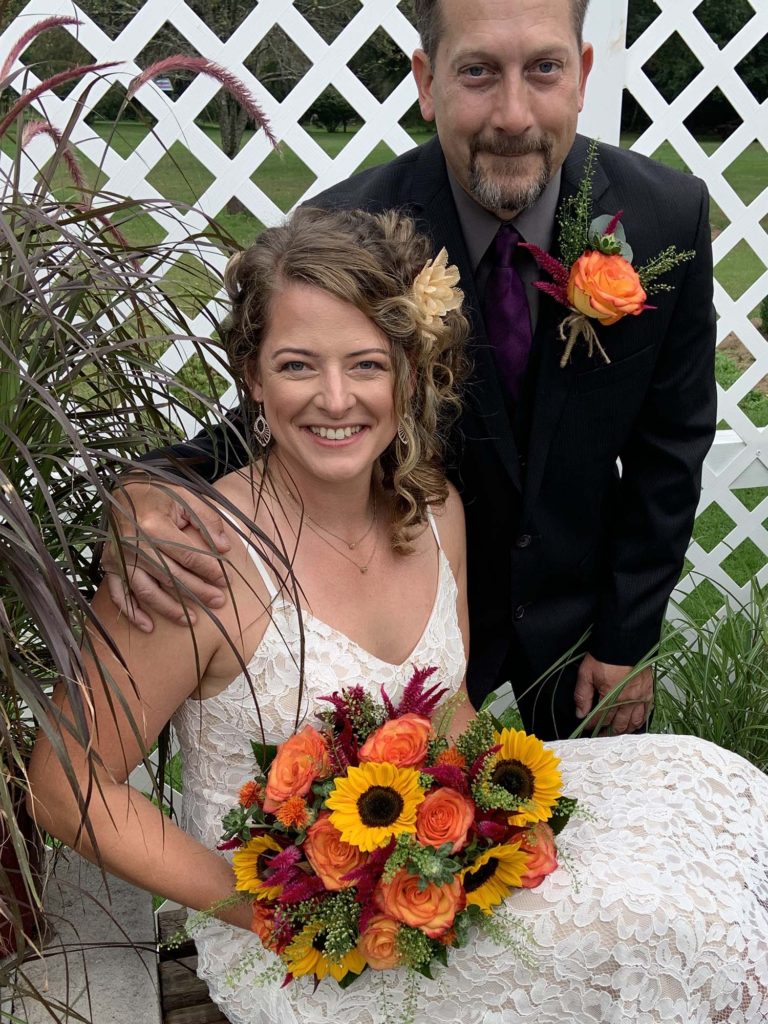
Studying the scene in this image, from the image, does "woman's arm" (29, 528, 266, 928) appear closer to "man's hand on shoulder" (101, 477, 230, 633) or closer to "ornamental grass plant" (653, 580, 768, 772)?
"man's hand on shoulder" (101, 477, 230, 633)

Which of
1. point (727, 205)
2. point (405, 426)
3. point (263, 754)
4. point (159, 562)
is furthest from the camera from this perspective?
point (727, 205)

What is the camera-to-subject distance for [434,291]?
2137mm

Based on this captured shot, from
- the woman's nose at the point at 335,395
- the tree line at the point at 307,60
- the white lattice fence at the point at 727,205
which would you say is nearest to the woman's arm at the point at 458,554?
the woman's nose at the point at 335,395

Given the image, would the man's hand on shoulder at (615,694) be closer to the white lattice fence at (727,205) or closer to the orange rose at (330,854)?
the white lattice fence at (727,205)

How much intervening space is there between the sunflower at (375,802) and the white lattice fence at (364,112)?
1.18 metres

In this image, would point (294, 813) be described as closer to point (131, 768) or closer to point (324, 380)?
point (131, 768)

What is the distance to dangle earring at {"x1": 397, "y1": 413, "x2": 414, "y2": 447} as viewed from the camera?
7.13 ft

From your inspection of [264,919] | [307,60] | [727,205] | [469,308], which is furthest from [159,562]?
[307,60]

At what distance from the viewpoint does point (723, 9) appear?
14109 millimetres

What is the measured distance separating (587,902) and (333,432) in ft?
2.90

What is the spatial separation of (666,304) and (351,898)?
1.43m

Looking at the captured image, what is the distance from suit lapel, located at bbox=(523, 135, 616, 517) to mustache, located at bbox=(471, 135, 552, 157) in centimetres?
23

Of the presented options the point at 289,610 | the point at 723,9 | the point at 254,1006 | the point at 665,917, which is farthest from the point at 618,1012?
the point at 723,9

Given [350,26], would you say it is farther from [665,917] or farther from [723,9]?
[723,9]
